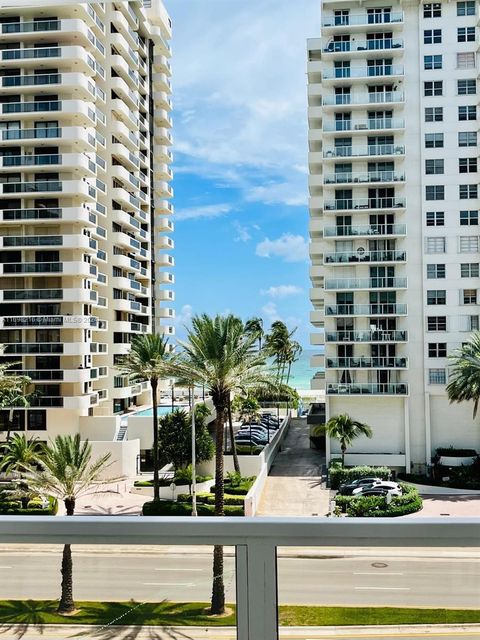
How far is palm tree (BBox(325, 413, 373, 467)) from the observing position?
1092cm

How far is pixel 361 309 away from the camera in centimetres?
1126

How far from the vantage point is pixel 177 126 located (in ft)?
53.9

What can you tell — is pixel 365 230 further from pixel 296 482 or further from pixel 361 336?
pixel 296 482

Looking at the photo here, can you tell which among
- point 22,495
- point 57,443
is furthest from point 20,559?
point 22,495

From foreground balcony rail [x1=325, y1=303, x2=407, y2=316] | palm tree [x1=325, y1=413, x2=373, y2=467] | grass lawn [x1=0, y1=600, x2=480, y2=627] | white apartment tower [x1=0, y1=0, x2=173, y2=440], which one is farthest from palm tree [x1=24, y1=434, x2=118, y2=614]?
foreground balcony rail [x1=325, y1=303, x2=407, y2=316]

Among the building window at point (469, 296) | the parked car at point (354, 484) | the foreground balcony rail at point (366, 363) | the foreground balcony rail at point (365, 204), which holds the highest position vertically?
the foreground balcony rail at point (365, 204)

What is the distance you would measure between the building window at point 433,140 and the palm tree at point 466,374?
12.0ft

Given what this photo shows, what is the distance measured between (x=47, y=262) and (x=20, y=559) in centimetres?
1069

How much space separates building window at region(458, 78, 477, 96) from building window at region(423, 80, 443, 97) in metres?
0.39

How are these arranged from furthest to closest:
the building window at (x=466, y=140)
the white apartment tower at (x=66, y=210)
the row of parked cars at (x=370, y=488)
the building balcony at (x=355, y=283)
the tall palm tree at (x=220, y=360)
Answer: the building balcony at (x=355, y=283) → the building window at (x=466, y=140) → the white apartment tower at (x=66, y=210) → the row of parked cars at (x=370, y=488) → the tall palm tree at (x=220, y=360)

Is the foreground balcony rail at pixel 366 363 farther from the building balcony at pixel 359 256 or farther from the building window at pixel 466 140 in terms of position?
the building window at pixel 466 140

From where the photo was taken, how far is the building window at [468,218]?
36.4 ft

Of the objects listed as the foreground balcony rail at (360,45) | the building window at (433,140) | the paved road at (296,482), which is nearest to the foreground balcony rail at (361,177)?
the building window at (433,140)

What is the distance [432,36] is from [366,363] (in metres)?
6.20
